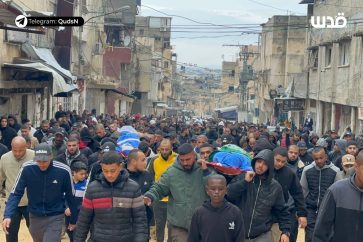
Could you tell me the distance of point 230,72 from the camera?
105 metres

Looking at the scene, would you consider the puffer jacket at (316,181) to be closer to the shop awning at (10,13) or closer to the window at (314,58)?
the shop awning at (10,13)

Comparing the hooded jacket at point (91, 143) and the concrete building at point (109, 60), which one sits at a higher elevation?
the concrete building at point (109, 60)

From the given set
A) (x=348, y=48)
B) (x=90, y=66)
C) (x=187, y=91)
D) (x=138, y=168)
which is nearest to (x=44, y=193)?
(x=138, y=168)

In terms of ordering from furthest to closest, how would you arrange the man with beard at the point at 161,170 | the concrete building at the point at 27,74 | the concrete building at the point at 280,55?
the concrete building at the point at 280,55
the concrete building at the point at 27,74
the man with beard at the point at 161,170

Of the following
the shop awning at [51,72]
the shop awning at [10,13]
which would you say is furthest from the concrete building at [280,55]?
the shop awning at [10,13]

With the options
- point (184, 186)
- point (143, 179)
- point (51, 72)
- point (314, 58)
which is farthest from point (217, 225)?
point (314, 58)

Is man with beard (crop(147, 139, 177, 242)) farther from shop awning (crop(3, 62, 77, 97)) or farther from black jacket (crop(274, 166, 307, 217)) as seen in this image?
shop awning (crop(3, 62, 77, 97))

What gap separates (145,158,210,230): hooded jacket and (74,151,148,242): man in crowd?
129cm

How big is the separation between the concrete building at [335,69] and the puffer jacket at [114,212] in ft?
61.6

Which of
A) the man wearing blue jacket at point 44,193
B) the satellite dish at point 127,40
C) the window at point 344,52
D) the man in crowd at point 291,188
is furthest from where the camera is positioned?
the satellite dish at point 127,40

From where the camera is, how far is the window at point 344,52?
29.2 metres

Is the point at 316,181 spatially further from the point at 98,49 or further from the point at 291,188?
the point at 98,49

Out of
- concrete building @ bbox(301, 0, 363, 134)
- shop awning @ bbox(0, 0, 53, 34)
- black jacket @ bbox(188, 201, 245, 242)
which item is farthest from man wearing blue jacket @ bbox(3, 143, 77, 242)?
concrete building @ bbox(301, 0, 363, 134)

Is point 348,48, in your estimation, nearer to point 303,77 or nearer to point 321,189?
point 303,77
